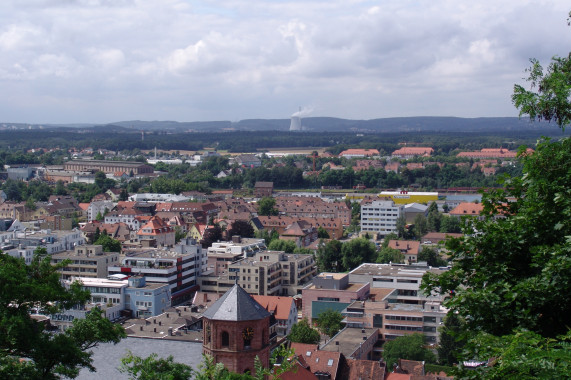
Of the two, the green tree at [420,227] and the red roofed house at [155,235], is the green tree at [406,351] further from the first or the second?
the green tree at [420,227]

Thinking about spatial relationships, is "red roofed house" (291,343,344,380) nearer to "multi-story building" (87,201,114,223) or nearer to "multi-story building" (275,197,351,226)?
"multi-story building" (275,197,351,226)

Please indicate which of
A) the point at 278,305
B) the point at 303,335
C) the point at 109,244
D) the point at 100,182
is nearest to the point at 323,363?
the point at 303,335

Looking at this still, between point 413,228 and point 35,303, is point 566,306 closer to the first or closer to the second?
point 35,303

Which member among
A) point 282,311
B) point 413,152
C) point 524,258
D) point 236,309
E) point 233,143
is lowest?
point 282,311

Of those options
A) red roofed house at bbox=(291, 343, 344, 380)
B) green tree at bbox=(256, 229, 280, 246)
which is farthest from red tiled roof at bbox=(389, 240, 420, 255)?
red roofed house at bbox=(291, 343, 344, 380)

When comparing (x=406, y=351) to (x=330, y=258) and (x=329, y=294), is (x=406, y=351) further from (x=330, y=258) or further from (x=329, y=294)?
(x=330, y=258)

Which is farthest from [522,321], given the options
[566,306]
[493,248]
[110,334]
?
[110,334]

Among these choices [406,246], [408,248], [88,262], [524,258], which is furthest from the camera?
[406,246]
